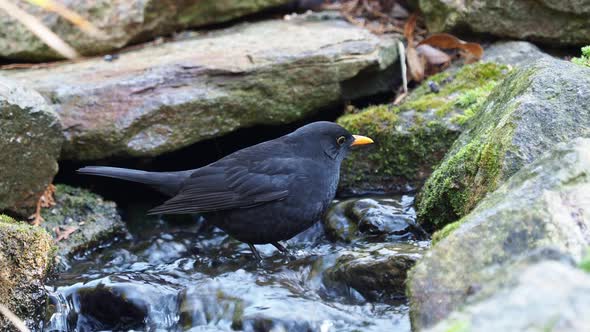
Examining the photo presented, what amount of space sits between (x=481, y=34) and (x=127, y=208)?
3.89 meters

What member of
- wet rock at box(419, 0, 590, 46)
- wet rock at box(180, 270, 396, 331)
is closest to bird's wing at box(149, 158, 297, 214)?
wet rock at box(180, 270, 396, 331)

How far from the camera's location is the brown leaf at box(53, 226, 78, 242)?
229 inches

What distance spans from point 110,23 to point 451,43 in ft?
11.0

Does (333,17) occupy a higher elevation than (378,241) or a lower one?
higher

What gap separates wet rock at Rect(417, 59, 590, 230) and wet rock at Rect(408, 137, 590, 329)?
921mm

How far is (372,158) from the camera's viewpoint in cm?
646

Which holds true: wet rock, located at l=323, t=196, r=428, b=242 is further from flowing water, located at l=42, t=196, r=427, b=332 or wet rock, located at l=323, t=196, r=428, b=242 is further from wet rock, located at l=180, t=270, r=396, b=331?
wet rock, located at l=180, t=270, r=396, b=331

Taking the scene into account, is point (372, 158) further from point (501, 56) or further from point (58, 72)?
point (58, 72)

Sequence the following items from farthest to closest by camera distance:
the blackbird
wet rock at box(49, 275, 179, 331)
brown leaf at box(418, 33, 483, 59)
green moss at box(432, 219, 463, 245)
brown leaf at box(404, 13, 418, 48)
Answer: brown leaf at box(404, 13, 418, 48) → brown leaf at box(418, 33, 483, 59) → the blackbird → wet rock at box(49, 275, 179, 331) → green moss at box(432, 219, 463, 245)

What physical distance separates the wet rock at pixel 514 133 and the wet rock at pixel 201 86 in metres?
1.98

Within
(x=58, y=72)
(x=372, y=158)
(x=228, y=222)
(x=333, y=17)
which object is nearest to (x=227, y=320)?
(x=228, y=222)

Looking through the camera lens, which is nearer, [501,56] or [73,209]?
[73,209]

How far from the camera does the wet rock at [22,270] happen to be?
14.1 feet

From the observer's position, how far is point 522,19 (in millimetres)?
6969
